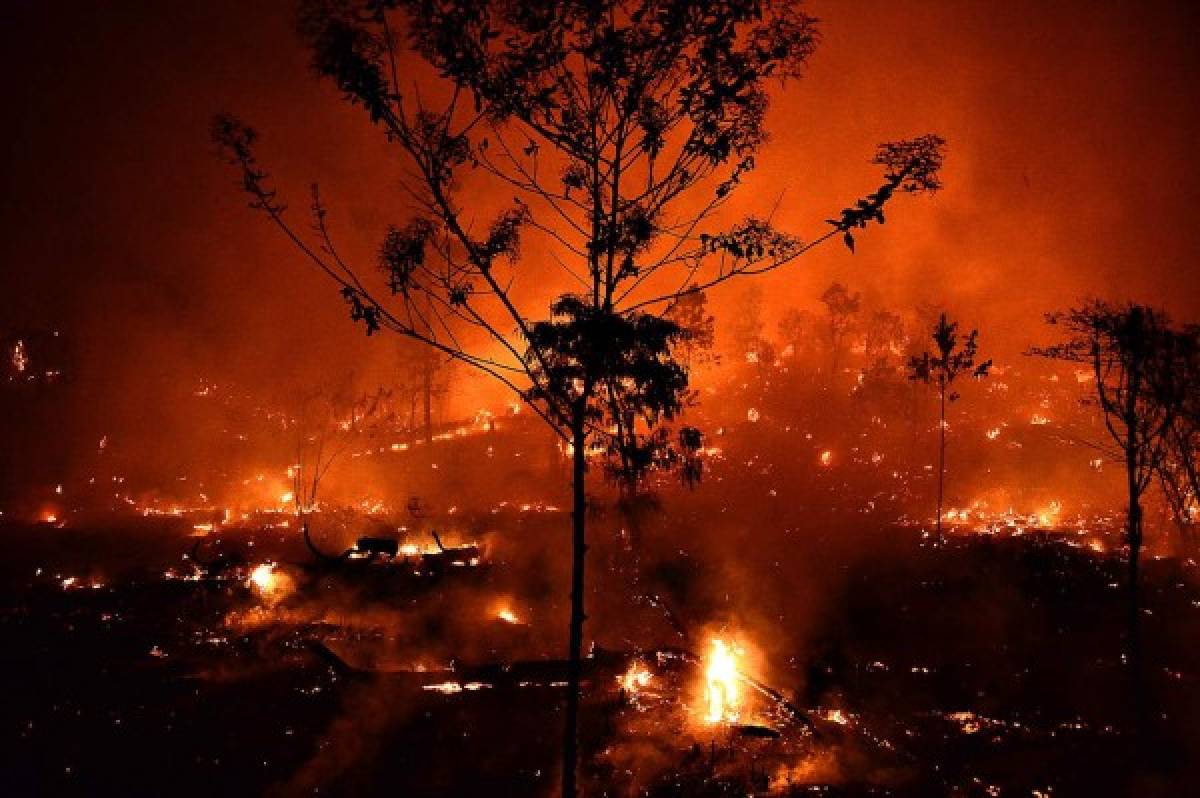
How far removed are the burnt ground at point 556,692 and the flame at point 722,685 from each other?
423 mm

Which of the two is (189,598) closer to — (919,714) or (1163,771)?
(919,714)

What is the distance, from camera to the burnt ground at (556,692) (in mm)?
12211

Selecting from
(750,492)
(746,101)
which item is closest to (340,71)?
(746,101)

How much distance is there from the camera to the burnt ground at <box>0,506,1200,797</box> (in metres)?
12.2

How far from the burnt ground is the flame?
1.39 ft

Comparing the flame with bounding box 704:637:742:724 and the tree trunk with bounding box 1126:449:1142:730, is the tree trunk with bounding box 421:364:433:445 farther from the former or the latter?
the tree trunk with bounding box 1126:449:1142:730

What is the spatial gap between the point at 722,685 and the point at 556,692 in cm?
376

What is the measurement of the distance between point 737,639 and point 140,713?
1429 centimetres

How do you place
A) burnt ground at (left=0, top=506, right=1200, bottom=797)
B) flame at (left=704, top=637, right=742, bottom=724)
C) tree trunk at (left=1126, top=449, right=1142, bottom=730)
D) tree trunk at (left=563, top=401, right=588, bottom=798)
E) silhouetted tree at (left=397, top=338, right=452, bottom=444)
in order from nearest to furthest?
tree trunk at (left=563, top=401, right=588, bottom=798) → burnt ground at (left=0, top=506, right=1200, bottom=797) → flame at (left=704, top=637, right=742, bottom=724) → tree trunk at (left=1126, top=449, right=1142, bottom=730) → silhouetted tree at (left=397, top=338, right=452, bottom=444)

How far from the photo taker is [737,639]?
19.2 metres

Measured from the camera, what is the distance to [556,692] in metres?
15.4

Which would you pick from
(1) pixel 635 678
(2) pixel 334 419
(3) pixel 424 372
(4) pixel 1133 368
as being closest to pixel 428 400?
(3) pixel 424 372

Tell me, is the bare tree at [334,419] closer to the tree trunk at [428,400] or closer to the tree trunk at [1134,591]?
the tree trunk at [428,400]

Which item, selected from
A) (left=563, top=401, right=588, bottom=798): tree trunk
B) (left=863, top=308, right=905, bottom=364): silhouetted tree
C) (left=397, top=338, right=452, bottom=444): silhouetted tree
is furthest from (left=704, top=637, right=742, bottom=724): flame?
(left=863, top=308, right=905, bottom=364): silhouetted tree
